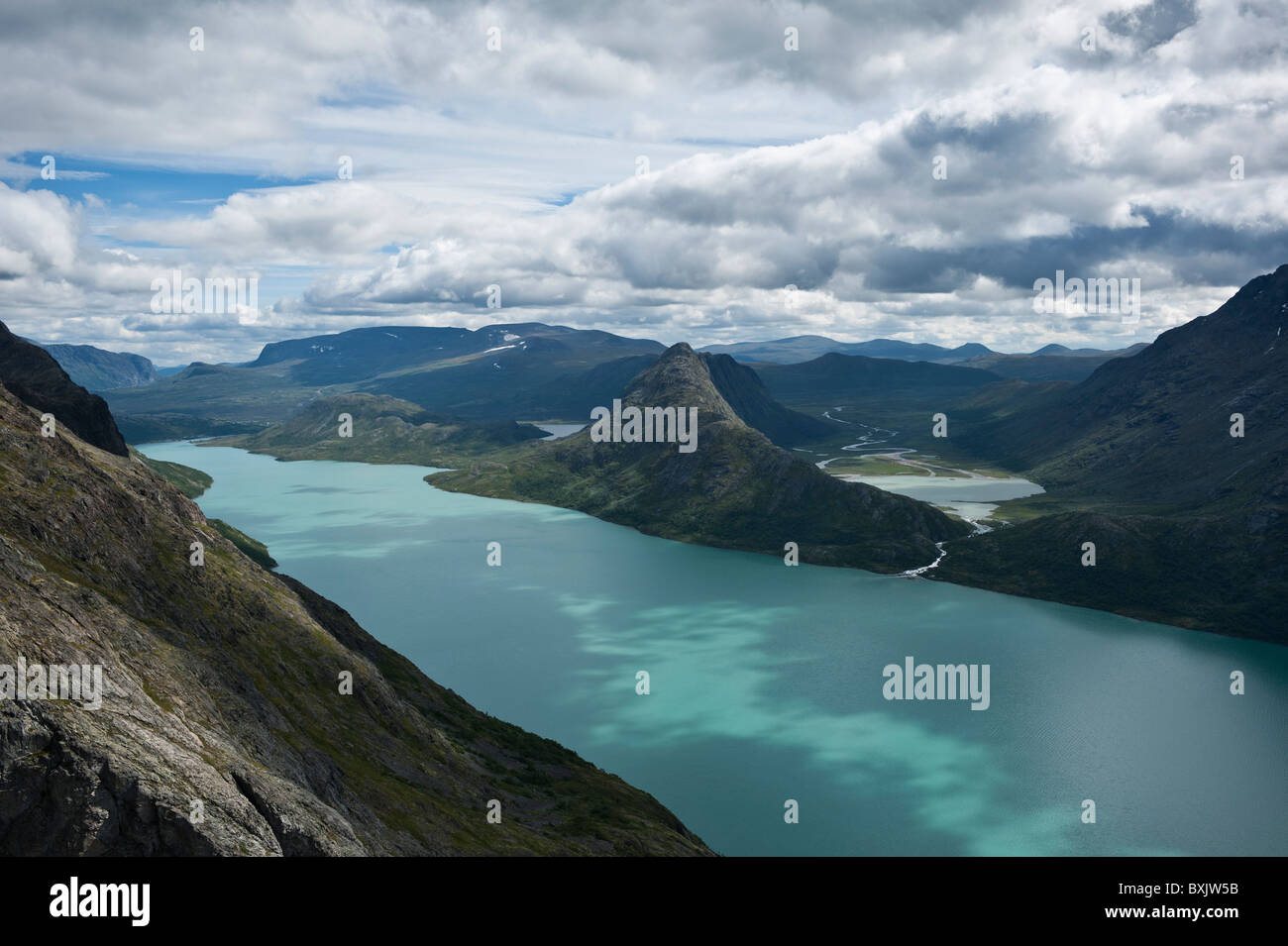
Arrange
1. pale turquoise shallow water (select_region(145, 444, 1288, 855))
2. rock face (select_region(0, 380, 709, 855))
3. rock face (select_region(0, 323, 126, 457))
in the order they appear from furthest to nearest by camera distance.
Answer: rock face (select_region(0, 323, 126, 457)) < pale turquoise shallow water (select_region(145, 444, 1288, 855)) < rock face (select_region(0, 380, 709, 855))

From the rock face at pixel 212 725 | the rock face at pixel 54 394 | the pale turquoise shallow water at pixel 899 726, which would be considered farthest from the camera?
the rock face at pixel 54 394

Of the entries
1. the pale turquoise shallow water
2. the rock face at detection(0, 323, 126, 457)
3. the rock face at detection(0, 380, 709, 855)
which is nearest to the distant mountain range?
the rock face at detection(0, 380, 709, 855)

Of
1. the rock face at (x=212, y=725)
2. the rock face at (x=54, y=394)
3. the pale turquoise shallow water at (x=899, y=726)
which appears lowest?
the pale turquoise shallow water at (x=899, y=726)

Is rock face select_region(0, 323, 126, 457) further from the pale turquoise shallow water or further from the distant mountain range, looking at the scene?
the pale turquoise shallow water

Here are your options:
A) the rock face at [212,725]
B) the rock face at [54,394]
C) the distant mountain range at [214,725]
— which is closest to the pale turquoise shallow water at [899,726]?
the distant mountain range at [214,725]

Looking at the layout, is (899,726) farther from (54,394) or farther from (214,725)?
(54,394)

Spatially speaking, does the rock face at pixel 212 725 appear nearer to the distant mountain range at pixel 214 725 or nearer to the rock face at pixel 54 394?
the distant mountain range at pixel 214 725
